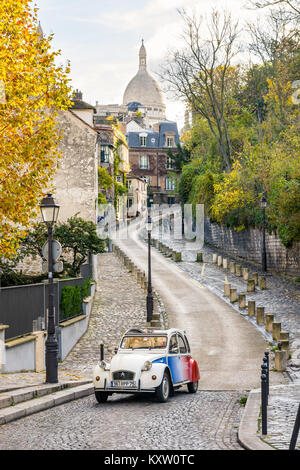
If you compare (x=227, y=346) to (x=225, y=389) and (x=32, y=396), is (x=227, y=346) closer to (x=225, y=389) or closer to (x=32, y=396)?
(x=225, y=389)

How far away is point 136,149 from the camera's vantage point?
120250 mm

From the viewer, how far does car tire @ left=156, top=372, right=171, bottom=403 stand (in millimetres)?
14320

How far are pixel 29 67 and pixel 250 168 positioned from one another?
26.5 meters

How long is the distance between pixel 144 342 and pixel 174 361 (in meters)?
0.83

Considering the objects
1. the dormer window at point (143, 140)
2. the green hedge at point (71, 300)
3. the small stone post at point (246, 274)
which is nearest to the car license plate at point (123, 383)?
the green hedge at point (71, 300)

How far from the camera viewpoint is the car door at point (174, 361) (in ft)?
50.5

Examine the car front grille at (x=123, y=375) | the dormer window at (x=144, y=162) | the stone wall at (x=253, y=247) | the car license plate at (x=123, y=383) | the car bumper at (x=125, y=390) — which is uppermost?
the dormer window at (x=144, y=162)

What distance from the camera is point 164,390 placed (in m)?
14.6

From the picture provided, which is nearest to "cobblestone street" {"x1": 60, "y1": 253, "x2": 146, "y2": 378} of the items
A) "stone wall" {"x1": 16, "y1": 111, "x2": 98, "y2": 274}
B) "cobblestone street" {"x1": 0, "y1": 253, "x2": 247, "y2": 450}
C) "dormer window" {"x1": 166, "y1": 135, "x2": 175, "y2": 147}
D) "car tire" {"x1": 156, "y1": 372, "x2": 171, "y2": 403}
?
"cobblestone street" {"x1": 0, "y1": 253, "x2": 247, "y2": 450}

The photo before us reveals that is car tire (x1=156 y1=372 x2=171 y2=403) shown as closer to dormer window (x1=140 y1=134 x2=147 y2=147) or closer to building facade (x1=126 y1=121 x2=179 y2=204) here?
building facade (x1=126 y1=121 x2=179 y2=204)

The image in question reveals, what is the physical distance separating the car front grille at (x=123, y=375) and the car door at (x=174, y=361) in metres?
1.22

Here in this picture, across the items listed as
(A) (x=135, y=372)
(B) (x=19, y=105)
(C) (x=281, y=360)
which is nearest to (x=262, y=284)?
(C) (x=281, y=360)

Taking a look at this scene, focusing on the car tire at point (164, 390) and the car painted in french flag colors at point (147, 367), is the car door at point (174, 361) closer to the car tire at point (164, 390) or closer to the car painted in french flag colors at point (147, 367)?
the car painted in french flag colors at point (147, 367)

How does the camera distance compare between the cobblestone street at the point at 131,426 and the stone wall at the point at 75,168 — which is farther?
the stone wall at the point at 75,168
